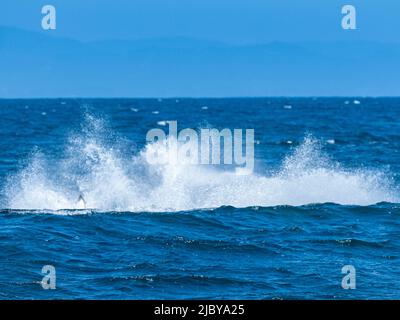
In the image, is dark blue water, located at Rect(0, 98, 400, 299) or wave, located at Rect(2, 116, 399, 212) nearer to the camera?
dark blue water, located at Rect(0, 98, 400, 299)

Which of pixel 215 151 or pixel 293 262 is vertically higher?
pixel 215 151

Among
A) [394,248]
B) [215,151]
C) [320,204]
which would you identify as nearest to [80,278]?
[394,248]

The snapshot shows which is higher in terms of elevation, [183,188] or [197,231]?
[183,188]

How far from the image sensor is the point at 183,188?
29953 millimetres

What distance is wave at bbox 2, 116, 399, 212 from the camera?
27.2 meters

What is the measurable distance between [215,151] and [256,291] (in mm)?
29595

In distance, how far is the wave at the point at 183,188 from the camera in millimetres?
27219

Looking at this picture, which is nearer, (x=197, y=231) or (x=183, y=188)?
(x=197, y=231)

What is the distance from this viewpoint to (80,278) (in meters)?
16.5

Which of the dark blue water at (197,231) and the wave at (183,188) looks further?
the wave at (183,188)
